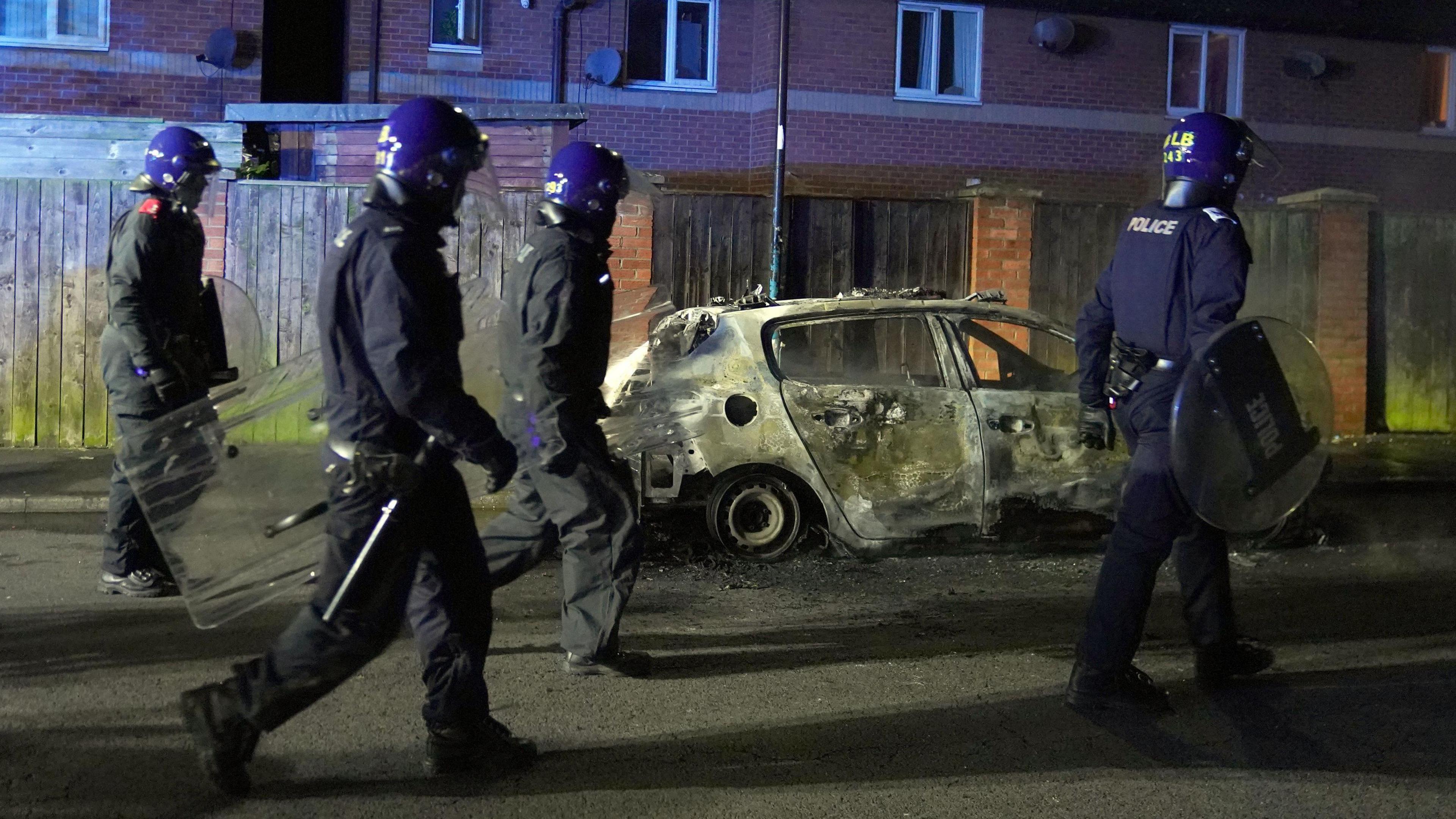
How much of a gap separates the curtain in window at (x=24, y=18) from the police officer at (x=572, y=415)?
1221cm

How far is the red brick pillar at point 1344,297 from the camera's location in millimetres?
12297

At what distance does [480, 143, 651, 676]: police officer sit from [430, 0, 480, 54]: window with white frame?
11.9 metres

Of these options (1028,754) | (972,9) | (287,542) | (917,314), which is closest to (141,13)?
(972,9)

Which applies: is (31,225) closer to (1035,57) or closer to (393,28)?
(393,28)

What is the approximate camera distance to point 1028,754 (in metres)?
4.07

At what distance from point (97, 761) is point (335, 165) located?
910 centimetres

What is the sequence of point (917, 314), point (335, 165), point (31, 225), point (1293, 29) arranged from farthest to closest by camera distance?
point (1293, 29), point (335, 165), point (31, 225), point (917, 314)

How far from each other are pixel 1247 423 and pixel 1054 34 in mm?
12980

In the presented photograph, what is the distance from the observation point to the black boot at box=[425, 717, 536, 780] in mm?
3770

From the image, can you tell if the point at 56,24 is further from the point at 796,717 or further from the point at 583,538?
the point at 796,717

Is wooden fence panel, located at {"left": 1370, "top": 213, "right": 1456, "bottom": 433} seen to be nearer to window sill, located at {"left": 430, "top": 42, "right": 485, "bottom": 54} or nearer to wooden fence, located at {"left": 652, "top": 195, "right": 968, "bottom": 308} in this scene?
wooden fence, located at {"left": 652, "top": 195, "right": 968, "bottom": 308}

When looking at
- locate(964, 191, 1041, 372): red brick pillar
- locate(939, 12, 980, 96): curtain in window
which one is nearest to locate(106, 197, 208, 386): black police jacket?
locate(964, 191, 1041, 372): red brick pillar

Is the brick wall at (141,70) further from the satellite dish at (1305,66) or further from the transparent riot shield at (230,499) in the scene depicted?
the satellite dish at (1305,66)

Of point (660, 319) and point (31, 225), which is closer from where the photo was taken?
point (660, 319)
